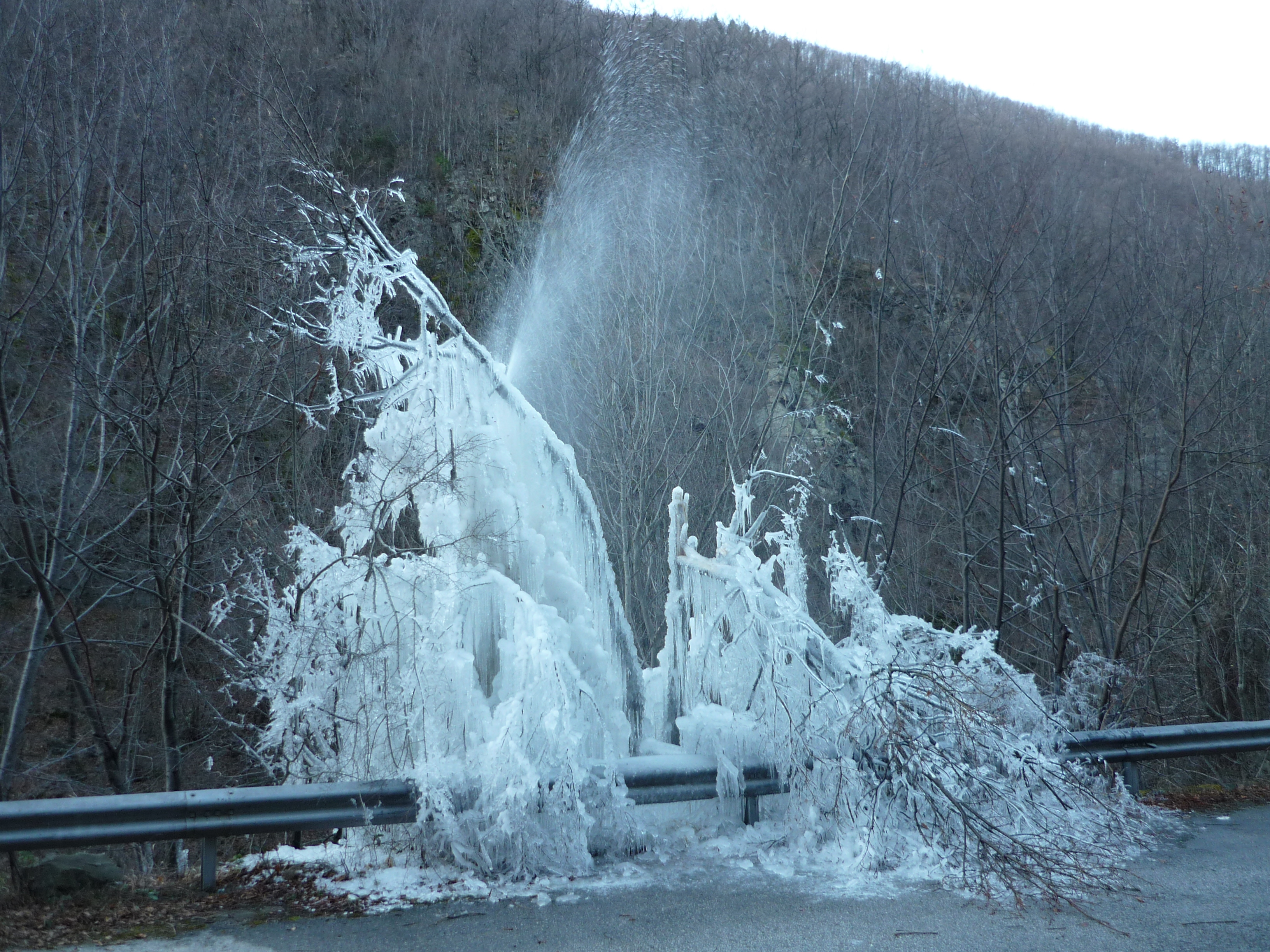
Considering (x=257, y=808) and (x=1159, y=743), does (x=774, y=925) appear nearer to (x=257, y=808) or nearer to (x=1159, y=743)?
(x=257, y=808)

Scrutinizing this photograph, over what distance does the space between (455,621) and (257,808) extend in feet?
4.70

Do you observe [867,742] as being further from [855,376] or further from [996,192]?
[855,376]

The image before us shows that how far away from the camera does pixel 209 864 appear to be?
488 centimetres

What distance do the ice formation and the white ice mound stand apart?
15 millimetres

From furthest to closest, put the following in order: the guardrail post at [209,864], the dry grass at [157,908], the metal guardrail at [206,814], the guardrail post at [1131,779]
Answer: the guardrail post at [1131,779] < the guardrail post at [209,864] < the metal guardrail at [206,814] < the dry grass at [157,908]

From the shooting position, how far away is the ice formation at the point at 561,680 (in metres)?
5.18

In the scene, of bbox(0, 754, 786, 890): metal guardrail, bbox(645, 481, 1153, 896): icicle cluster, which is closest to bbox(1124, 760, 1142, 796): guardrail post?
bbox(645, 481, 1153, 896): icicle cluster

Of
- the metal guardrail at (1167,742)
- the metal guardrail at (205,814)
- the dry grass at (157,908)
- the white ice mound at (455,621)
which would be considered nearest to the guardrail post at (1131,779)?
the metal guardrail at (1167,742)

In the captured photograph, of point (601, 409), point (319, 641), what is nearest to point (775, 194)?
point (601, 409)

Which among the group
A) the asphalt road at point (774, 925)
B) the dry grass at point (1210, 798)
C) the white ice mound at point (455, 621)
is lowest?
the dry grass at point (1210, 798)

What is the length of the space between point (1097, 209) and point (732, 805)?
14.1 metres

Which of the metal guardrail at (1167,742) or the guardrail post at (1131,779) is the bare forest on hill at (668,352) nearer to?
Result: the metal guardrail at (1167,742)

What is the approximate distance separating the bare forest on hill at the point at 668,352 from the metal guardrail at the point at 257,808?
2.83 meters

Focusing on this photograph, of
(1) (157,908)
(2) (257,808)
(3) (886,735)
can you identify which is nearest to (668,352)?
(3) (886,735)
